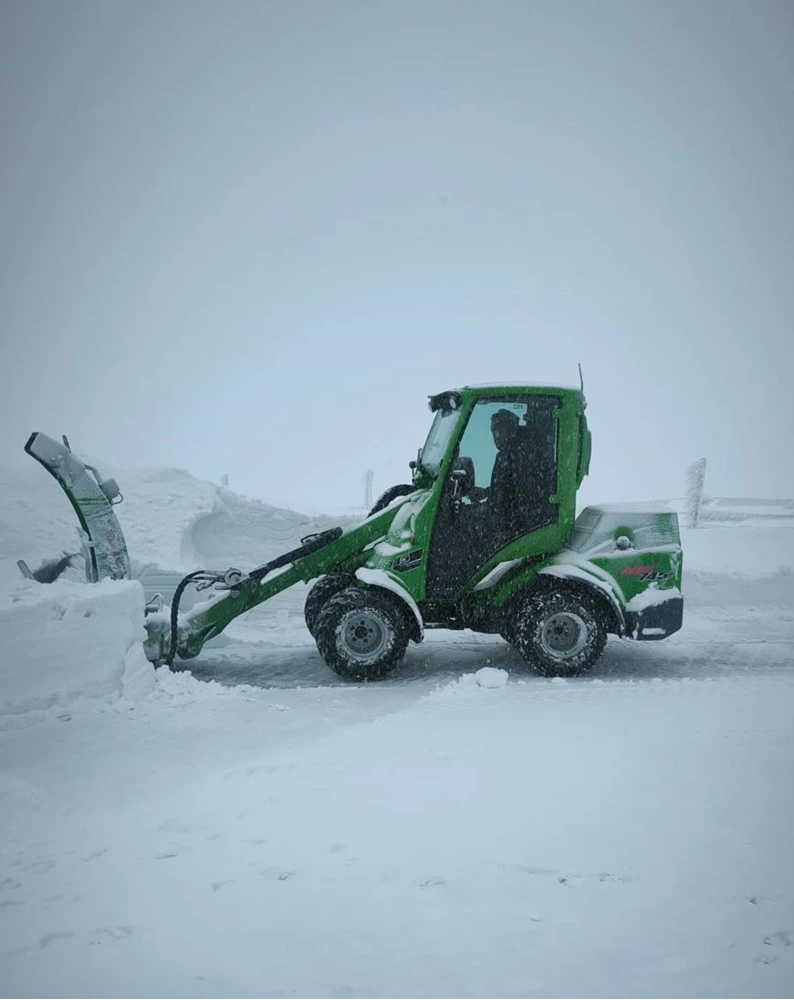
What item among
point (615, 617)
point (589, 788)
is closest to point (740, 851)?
point (589, 788)

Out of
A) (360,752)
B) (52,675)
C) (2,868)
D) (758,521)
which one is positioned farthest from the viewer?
(758,521)

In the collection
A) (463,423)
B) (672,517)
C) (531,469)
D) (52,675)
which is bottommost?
(52,675)

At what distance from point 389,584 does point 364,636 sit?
49 centimetres

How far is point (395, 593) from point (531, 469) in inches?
60.8

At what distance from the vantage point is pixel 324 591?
666 centimetres

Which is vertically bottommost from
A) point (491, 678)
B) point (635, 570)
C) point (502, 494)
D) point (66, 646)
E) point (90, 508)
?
point (491, 678)

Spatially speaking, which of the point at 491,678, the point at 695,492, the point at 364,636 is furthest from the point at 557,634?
the point at 695,492

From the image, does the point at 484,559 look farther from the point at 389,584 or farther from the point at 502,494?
the point at 389,584

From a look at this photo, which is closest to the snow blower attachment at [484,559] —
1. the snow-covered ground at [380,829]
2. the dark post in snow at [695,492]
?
the snow-covered ground at [380,829]

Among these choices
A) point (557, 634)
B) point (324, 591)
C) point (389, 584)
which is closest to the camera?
point (389, 584)

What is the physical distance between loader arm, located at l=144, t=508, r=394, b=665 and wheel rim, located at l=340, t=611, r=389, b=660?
0.57m

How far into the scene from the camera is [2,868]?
287 cm

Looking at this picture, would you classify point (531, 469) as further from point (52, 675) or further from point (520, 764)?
point (52, 675)

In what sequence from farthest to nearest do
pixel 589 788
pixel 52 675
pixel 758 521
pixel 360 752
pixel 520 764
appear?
pixel 758 521 < pixel 52 675 < pixel 360 752 < pixel 520 764 < pixel 589 788
